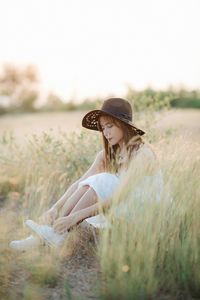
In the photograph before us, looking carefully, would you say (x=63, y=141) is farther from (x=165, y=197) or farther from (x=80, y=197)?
(x=165, y=197)

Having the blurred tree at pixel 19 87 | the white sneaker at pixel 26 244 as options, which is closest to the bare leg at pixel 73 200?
the white sneaker at pixel 26 244

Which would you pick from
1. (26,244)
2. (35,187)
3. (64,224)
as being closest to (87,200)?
(64,224)

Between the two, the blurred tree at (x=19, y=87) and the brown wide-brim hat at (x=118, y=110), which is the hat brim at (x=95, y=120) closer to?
the brown wide-brim hat at (x=118, y=110)

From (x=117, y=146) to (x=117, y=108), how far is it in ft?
1.07

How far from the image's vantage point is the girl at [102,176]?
371 cm

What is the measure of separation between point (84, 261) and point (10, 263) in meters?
0.45

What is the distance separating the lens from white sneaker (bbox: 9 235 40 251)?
3812 millimetres

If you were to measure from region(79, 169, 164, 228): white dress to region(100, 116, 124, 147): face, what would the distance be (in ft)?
0.87

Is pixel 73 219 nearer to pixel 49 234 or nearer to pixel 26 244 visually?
pixel 49 234

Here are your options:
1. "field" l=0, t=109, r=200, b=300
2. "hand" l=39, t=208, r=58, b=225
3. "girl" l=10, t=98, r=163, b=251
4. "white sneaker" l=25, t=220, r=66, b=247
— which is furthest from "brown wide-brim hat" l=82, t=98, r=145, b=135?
"white sneaker" l=25, t=220, r=66, b=247

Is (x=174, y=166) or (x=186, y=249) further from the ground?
(x=174, y=166)

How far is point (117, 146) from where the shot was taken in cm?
416

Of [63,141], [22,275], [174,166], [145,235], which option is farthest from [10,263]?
[63,141]

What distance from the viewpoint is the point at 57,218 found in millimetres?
4020
